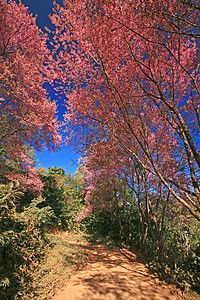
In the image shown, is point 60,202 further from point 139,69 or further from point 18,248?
point 139,69

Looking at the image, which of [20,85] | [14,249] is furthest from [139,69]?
[14,249]

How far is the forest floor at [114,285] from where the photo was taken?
10.3ft

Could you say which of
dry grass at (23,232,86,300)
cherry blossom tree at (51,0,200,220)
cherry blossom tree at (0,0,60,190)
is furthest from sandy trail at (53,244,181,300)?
cherry blossom tree at (0,0,60,190)

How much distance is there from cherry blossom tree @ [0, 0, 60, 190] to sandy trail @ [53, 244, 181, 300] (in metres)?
5.44

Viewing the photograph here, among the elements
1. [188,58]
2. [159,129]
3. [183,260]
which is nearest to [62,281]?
[183,260]

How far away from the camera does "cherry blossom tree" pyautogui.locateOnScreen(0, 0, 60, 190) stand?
5695 mm

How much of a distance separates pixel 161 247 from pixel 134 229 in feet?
17.1

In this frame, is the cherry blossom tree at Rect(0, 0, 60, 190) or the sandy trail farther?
the cherry blossom tree at Rect(0, 0, 60, 190)

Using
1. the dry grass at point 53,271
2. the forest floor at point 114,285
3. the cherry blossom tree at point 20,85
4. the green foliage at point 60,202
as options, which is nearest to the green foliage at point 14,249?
the dry grass at point 53,271

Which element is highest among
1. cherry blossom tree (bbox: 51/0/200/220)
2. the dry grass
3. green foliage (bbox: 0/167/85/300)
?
cherry blossom tree (bbox: 51/0/200/220)

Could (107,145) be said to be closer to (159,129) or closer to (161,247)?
(159,129)

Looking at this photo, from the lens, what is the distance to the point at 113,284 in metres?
3.64

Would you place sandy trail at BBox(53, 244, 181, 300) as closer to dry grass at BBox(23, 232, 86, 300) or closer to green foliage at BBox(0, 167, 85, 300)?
dry grass at BBox(23, 232, 86, 300)

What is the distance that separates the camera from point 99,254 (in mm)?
6324
